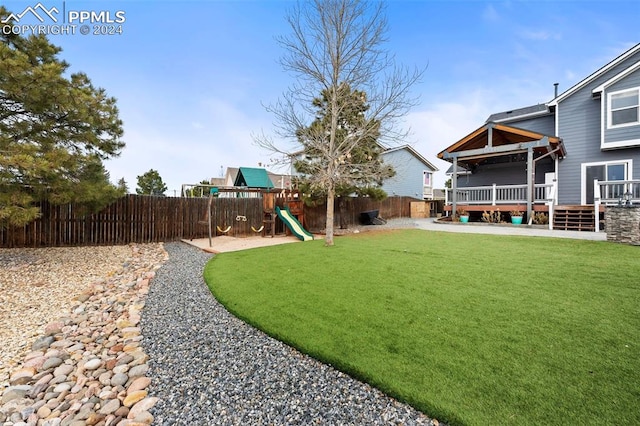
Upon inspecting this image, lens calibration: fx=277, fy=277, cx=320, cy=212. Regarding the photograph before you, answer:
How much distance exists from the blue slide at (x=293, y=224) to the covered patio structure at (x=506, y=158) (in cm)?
828

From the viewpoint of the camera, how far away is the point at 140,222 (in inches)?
372

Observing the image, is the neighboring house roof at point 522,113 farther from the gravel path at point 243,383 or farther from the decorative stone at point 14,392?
the decorative stone at point 14,392

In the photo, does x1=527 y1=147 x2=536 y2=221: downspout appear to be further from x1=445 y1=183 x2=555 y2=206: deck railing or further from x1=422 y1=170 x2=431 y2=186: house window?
x1=422 y1=170 x2=431 y2=186: house window

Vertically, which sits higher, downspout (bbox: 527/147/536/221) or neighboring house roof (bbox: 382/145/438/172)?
neighboring house roof (bbox: 382/145/438/172)

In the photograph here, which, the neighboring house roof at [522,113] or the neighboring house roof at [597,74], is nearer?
the neighboring house roof at [597,74]

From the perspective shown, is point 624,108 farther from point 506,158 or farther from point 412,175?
point 412,175

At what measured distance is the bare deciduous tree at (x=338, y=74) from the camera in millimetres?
8242

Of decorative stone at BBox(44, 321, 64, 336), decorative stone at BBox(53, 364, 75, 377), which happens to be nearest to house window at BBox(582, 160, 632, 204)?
decorative stone at BBox(53, 364, 75, 377)

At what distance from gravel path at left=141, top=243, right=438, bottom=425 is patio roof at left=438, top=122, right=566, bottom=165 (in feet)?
44.1

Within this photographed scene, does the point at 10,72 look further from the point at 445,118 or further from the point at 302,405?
the point at 445,118

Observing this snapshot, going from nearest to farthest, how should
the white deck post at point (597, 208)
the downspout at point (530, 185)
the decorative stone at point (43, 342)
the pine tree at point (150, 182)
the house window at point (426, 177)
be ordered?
the decorative stone at point (43, 342) → the white deck post at point (597, 208) → the downspout at point (530, 185) → the house window at point (426, 177) → the pine tree at point (150, 182)

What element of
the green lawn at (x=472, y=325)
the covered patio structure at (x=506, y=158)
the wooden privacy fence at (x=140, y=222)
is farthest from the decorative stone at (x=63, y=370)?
the covered patio structure at (x=506, y=158)

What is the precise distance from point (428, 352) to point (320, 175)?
6800 millimetres

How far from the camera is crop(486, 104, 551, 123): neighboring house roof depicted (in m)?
14.2
